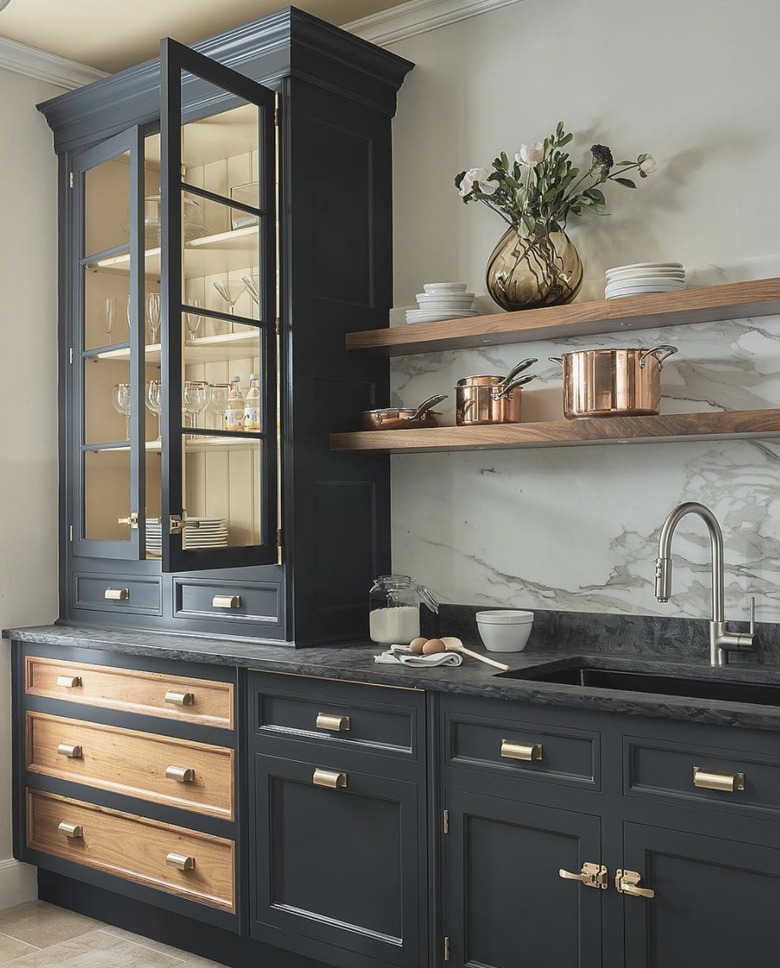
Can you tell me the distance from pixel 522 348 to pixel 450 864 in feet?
4.70

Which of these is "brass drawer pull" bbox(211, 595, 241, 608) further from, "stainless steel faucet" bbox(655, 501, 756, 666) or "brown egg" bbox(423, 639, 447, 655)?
"stainless steel faucet" bbox(655, 501, 756, 666)

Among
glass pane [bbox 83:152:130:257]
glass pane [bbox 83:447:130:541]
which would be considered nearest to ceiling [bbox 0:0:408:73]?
glass pane [bbox 83:152:130:257]

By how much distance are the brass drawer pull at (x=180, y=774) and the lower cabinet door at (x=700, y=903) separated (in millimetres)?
1302

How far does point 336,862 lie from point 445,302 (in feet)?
5.02

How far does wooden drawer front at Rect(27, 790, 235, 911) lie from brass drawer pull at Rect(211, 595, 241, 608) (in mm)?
639

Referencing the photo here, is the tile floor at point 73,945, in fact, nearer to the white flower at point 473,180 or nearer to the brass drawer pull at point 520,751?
the brass drawer pull at point 520,751

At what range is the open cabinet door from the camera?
2.84m

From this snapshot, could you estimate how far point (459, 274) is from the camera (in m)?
3.23

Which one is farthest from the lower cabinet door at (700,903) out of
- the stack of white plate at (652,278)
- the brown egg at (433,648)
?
the stack of white plate at (652,278)

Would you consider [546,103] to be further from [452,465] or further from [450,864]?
[450,864]

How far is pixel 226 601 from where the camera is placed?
318 centimetres

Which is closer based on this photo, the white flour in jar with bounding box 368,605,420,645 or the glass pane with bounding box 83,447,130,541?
the white flour in jar with bounding box 368,605,420,645

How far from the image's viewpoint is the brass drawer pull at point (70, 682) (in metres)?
3.32

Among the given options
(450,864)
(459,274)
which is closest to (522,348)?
(459,274)
